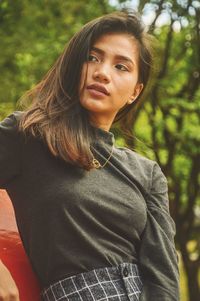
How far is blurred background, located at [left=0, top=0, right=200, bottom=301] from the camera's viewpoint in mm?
6684

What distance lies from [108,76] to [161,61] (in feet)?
16.6

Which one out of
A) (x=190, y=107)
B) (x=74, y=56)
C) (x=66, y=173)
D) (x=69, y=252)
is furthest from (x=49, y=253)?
(x=190, y=107)

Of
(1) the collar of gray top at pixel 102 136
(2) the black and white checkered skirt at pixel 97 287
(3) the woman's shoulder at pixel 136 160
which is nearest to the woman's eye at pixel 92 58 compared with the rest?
(1) the collar of gray top at pixel 102 136

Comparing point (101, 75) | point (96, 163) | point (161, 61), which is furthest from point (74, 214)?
point (161, 61)

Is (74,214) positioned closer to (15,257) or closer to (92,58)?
(15,257)

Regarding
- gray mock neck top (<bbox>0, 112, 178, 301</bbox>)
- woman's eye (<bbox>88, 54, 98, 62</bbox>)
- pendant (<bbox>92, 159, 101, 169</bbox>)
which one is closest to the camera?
gray mock neck top (<bbox>0, 112, 178, 301</bbox>)

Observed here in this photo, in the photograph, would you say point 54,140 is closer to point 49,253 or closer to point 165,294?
point 49,253

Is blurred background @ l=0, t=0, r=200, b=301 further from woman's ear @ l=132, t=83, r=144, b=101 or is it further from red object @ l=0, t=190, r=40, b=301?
red object @ l=0, t=190, r=40, b=301

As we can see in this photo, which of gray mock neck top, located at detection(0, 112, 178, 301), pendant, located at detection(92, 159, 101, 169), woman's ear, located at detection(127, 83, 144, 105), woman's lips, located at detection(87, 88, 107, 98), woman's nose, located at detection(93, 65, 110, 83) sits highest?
woman's nose, located at detection(93, 65, 110, 83)

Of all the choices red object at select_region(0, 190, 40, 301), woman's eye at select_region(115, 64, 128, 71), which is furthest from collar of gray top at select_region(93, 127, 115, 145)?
red object at select_region(0, 190, 40, 301)

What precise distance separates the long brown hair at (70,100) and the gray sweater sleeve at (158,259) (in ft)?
0.99

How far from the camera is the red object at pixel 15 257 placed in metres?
1.97

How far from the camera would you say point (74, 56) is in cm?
214

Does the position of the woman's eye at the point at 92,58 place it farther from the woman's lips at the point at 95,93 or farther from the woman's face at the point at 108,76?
the woman's lips at the point at 95,93
